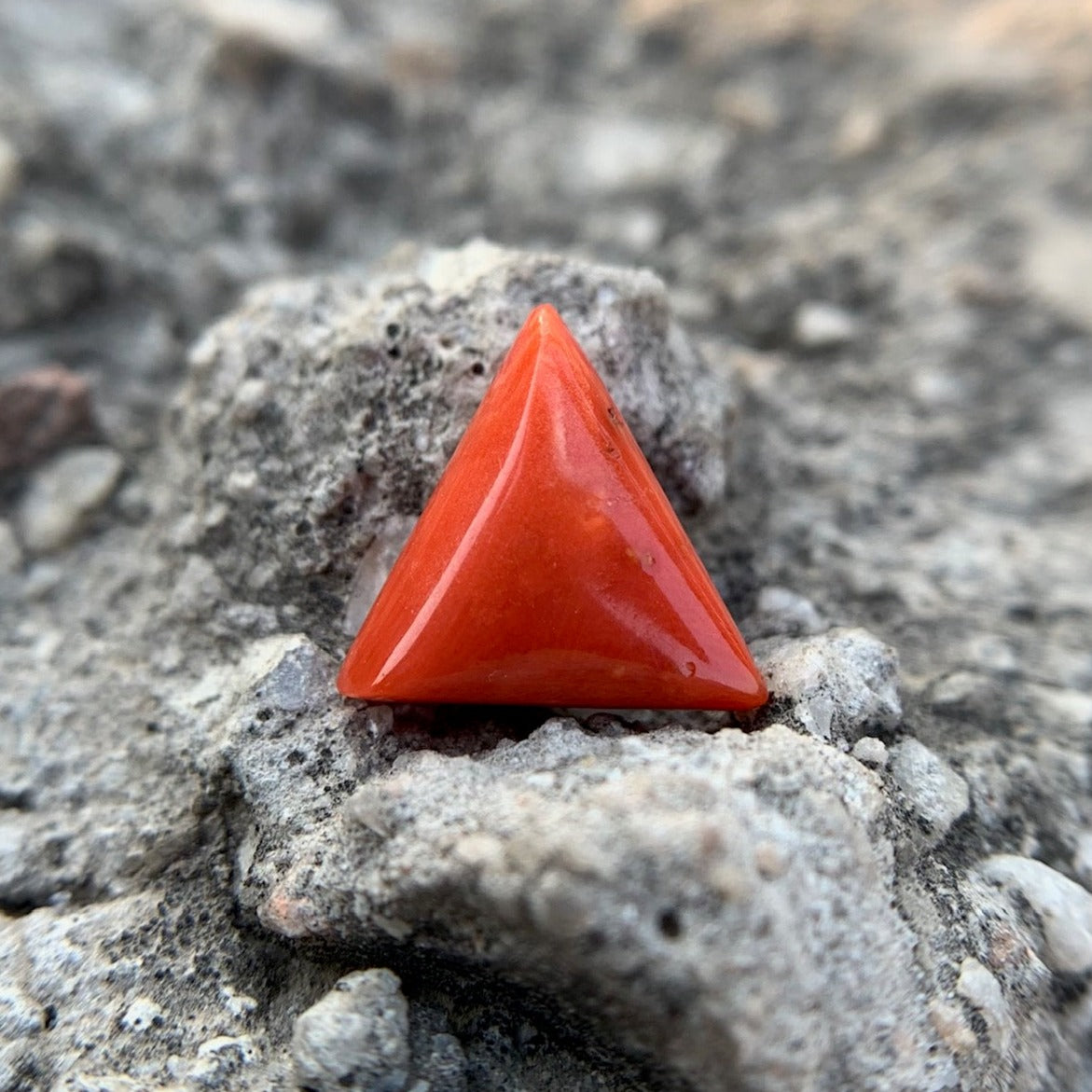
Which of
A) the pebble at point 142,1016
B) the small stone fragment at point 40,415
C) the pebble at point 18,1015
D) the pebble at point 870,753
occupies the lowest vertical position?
the pebble at point 18,1015

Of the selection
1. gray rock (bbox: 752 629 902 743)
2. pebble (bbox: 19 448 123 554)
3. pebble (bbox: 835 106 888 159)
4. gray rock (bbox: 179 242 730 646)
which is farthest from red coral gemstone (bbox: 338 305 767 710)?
pebble (bbox: 835 106 888 159)

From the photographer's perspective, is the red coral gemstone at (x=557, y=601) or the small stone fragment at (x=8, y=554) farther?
the small stone fragment at (x=8, y=554)

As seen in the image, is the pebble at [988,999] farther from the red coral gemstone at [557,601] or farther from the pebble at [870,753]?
the red coral gemstone at [557,601]

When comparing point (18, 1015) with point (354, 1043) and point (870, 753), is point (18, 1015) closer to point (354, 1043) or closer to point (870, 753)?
point (354, 1043)

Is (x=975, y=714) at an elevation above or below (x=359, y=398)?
below

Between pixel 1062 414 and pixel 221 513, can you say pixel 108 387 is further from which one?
pixel 1062 414

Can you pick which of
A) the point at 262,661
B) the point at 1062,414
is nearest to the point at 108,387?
the point at 262,661

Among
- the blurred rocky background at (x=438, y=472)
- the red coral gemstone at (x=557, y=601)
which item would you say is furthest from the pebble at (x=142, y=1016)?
the red coral gemstone at (x=557, y=601)
